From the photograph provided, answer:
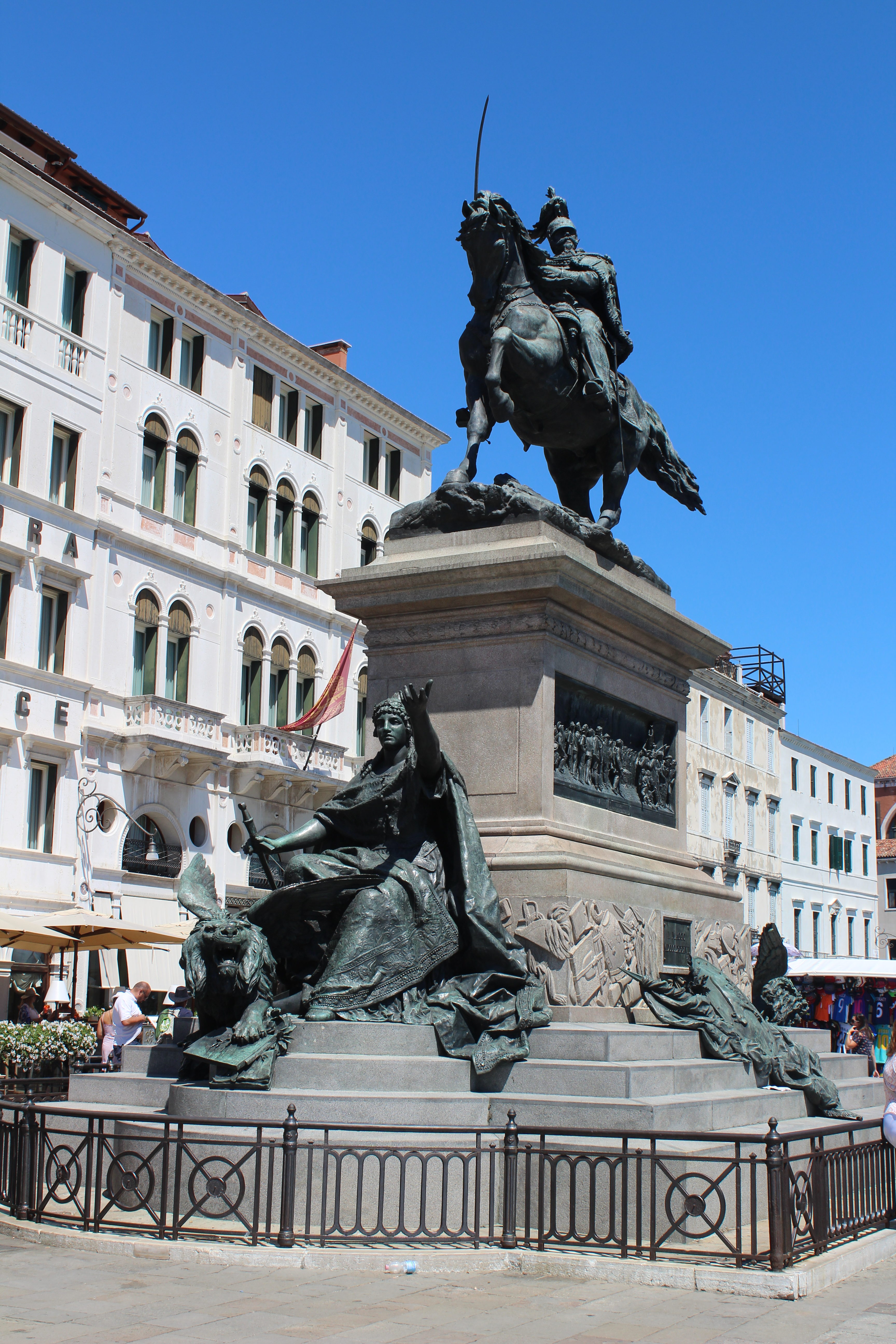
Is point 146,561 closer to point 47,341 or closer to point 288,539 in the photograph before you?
point 47,341

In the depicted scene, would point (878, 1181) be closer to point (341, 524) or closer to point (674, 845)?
point (674, 845)

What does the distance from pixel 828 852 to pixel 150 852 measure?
42440mm

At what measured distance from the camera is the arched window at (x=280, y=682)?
40406mm

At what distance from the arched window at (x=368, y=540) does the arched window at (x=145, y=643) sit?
366 inches

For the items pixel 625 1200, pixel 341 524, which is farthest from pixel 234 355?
pixel 625 1200

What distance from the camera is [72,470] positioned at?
113 ft

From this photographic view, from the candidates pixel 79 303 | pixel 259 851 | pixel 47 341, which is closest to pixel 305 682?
pixel 79 303

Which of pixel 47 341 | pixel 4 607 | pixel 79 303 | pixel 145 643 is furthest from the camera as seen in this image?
pixel 145 643

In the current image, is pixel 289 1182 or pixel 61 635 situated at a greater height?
pixel 61 635

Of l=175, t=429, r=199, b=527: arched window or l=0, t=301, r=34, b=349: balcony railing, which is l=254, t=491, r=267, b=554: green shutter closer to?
l=175, t=429, r=199, b=527: arched window

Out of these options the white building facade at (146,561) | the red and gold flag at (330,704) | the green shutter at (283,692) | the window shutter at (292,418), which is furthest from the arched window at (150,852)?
the window shutter at (292,418)

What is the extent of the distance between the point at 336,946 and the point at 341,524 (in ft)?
113

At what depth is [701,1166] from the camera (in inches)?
329

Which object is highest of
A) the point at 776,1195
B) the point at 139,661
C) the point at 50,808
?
the point at 139,661
